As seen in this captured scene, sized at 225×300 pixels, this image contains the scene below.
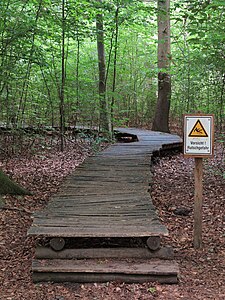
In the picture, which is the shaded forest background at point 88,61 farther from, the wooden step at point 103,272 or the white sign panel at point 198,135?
the wooden step at point 103,272

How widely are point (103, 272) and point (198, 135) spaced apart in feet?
6.58

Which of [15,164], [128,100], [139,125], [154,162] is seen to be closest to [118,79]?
[128,100]

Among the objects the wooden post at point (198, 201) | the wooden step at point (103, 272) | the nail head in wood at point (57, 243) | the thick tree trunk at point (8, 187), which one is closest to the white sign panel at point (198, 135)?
the wooden post at point (198, 201)

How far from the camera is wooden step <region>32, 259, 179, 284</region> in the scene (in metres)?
3.45

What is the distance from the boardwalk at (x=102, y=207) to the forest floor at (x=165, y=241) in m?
0.38

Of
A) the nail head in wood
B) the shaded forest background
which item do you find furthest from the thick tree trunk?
the nail head in wood

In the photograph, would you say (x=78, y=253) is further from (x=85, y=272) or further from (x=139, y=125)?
(x=139, y=125)

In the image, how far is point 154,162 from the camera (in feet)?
33.7

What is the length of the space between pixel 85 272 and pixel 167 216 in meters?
2.64

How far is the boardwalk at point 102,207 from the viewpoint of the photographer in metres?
3.63

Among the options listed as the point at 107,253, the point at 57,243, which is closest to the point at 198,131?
the point at 107,253

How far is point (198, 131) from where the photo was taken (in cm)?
427

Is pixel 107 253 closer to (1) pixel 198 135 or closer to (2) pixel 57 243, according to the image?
(2) pixel 57 243

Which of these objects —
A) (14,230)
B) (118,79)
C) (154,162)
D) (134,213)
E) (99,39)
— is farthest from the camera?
(118,79)
